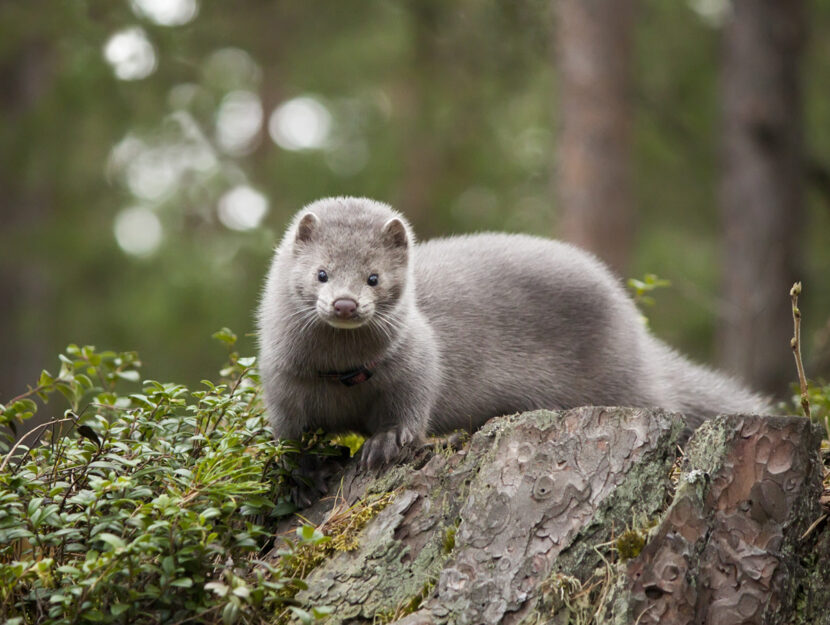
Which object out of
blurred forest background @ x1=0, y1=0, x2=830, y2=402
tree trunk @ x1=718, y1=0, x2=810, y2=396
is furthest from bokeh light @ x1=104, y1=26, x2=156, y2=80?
tree trunk @ x1=718, y1=0, x2=810, y2=396

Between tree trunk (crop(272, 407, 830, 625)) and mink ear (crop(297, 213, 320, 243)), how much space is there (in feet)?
4.84

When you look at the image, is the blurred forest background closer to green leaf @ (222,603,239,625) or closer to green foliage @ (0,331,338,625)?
green foliage @ (0,331,338,625)

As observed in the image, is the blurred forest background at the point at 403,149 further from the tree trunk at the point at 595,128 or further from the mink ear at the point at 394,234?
the mink ear at the point at 394,234

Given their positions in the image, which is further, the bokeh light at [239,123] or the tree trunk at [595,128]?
the bokeh light at [239,123]

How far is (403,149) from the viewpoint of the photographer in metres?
15.9

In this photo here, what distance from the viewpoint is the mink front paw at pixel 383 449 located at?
4.21 meters

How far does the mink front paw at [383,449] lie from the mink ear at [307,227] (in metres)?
1.01

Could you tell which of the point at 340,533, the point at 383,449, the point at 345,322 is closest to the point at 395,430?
the point at 383,449

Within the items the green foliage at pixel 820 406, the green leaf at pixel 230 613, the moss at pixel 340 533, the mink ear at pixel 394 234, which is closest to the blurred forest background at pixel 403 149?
the green foliage at pixel 820 406

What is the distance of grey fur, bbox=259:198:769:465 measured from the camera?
14.9 ft

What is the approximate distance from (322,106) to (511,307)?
1353 centimetres

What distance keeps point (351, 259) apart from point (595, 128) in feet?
21.0

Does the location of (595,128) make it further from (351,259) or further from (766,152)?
(351,259)

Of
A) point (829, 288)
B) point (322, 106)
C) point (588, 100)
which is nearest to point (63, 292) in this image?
point (322, 106)
